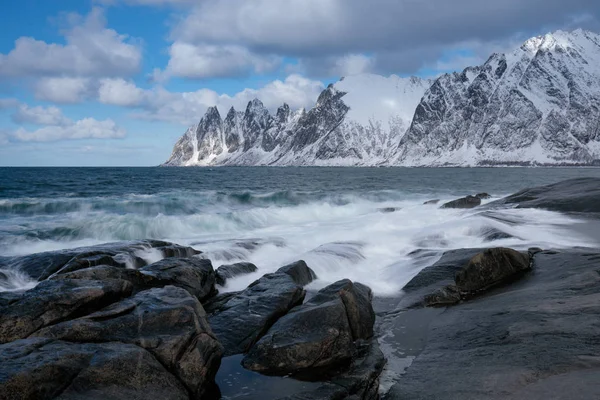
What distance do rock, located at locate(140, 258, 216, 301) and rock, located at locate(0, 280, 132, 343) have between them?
97.7 inches

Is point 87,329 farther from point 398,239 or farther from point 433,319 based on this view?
point 398,239

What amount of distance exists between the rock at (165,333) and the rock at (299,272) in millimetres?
5041

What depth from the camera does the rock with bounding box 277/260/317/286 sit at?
12.0 metres

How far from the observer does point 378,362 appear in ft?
23.2

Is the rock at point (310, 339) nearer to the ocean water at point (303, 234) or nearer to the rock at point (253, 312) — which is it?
the rock at point (253, 312)

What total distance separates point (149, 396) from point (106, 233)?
2068 centimetres

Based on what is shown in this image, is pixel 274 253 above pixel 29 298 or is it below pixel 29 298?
below

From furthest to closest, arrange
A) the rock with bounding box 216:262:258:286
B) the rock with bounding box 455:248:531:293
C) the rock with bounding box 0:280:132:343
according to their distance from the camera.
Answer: the rock with bounding box 216:262:258:286
the rock with bounding box 455:248:531:293
the rock with bounding box 0:280:132:343

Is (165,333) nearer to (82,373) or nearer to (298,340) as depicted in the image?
(82,373)

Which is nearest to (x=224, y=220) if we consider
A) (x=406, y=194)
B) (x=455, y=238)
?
(x=455, y=238)

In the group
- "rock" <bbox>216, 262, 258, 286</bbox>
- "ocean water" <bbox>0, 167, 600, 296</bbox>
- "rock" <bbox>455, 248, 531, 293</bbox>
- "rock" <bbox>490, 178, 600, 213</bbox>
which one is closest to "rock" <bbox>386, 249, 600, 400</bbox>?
"rock" <bbox>455, 248, 531, 293</bbox>

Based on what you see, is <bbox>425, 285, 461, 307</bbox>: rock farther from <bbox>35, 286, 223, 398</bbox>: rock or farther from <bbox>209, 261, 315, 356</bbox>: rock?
<bbox>35, 286, 223, 398</bbox>: rock

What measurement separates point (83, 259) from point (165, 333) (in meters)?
7.54

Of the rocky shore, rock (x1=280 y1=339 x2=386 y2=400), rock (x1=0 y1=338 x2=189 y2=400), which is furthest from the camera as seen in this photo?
rock (x1=280 y1=339 x2=386 y2=400)
